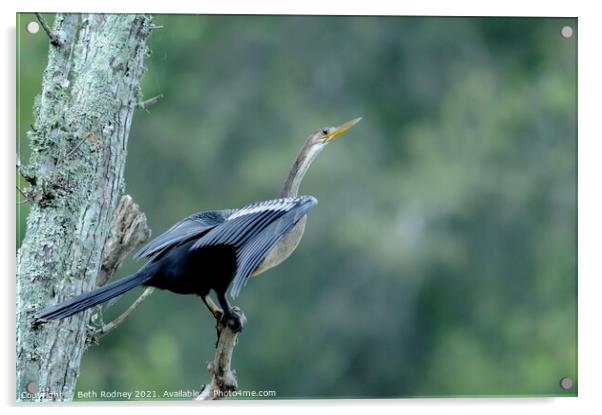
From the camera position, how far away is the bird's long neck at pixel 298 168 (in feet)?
15.3

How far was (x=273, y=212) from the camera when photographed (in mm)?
4117

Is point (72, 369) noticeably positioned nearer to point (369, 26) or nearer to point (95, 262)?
point (95, 262)

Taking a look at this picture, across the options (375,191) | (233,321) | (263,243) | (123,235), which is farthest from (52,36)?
(375,191)

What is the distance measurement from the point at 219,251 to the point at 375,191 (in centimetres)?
252

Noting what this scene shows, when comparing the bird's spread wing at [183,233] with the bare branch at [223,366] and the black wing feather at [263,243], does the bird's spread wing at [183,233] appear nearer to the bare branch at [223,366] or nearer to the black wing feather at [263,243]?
the black wing feather at [263,243]

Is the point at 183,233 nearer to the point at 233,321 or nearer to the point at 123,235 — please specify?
the point at 123,235

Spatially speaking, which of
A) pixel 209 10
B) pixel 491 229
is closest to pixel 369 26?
pixel 209 10

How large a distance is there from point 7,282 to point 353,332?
2.70 metres

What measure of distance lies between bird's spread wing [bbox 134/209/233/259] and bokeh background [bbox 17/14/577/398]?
392 mm

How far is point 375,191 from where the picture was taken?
6.41 meters

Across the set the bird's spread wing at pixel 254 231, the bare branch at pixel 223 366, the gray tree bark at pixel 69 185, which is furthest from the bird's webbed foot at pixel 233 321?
the gray tree bark at pixel 69 185

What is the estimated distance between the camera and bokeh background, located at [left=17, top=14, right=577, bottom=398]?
462 cm

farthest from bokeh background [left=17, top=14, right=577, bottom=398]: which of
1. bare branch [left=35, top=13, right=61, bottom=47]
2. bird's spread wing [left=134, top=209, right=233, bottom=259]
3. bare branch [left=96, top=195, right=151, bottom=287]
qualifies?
bird's spread wing [left=134, top=209, right=233, bottom=259]

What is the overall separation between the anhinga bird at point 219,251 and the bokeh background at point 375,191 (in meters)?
0.45
